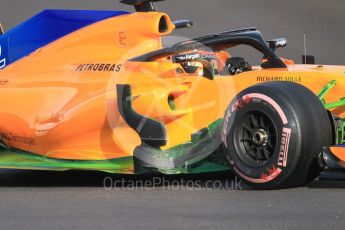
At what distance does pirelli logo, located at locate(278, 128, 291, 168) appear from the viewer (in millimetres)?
5051

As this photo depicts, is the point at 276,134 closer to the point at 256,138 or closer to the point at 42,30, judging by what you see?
the point at 256,138

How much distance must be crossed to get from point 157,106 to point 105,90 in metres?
0.50

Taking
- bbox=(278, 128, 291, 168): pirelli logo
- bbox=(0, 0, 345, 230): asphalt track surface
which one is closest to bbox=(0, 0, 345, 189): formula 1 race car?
bbox=(278, 128, 291, 168): pirelli logo

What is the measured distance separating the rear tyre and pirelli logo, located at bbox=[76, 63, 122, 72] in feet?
3.94

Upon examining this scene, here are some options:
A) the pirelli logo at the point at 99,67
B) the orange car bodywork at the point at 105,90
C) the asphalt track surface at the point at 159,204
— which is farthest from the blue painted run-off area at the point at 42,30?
the asphalt track surface at the point at 159,204

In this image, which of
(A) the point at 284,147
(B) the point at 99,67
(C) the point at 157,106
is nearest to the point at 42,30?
(B) the point at 99,67

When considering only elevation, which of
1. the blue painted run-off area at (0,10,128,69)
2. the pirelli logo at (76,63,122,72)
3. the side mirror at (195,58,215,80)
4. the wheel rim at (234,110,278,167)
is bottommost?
the wheel rim at (234,110,278,167)

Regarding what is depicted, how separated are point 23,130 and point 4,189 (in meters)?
0.59

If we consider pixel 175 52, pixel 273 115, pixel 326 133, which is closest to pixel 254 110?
pixel 273 115

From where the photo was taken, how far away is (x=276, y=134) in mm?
5145

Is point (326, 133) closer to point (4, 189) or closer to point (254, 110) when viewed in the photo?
point (254, 110)

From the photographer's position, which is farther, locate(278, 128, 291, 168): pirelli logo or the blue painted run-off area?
the blue painted run-off area

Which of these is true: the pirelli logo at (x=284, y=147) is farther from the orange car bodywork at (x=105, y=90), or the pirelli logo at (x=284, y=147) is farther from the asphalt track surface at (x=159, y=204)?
the orange car bodywork at (x=105, y=90)

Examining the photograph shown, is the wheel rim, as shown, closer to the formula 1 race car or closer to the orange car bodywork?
the formula 1 race car
